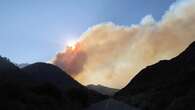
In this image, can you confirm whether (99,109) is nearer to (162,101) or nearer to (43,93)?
(43,93)

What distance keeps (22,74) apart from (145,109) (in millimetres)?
56965

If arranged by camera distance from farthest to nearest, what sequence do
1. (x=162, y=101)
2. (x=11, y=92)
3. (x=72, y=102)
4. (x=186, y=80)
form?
(x=186, y=80) < (x=162, y=101) < (x=72, y=102) < (x=11, y=92)

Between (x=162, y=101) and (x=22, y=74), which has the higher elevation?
(x=22, y=74)

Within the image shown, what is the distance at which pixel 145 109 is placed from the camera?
142750mm

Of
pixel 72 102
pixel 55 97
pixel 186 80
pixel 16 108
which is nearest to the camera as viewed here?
pixel 16 108

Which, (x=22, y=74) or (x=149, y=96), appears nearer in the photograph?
(x=149, y=96)

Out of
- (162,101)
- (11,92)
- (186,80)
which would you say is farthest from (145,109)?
(11,92)

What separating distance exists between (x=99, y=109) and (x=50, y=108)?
16.5m

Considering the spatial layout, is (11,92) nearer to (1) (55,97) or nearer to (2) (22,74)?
(1) (55,97)

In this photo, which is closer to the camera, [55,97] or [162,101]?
[55,97]

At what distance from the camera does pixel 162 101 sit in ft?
502

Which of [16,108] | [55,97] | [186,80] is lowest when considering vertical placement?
[16,108]

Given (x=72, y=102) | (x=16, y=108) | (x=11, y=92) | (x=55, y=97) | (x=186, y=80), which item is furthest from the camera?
(x=186, y=80)

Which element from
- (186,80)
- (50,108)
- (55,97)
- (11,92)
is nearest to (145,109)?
(186,80)
